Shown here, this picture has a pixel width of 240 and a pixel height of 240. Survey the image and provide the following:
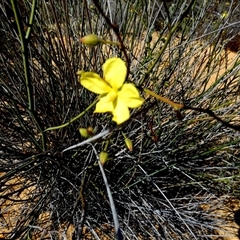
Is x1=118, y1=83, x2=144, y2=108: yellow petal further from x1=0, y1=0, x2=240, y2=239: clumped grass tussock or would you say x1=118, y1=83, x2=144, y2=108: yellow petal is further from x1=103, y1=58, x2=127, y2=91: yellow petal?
x1=0, y1=0, x2=240, y2=239: clumped grass tussock

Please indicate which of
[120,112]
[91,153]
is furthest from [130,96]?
[91,153]

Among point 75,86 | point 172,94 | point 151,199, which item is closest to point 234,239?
point 151,199

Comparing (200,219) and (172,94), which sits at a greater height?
(172,94)

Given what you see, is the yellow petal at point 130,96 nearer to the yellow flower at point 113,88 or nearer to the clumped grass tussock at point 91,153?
the yellow flower at point 113,88

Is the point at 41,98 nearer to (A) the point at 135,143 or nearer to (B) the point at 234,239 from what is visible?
(A) the point at 135,143

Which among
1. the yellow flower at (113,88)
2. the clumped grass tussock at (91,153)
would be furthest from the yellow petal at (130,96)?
the clumped grass tussock at (91,153)

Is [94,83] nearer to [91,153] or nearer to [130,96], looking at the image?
[130,96]
